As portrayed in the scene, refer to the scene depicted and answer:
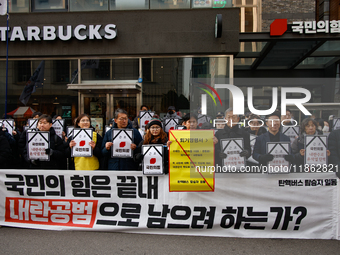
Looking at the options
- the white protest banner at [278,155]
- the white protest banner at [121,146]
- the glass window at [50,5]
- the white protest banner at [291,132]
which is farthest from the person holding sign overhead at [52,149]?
the glass window at [50,5]

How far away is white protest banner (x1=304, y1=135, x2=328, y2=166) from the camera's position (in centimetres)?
466

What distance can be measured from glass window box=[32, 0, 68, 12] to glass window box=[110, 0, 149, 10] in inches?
83.3

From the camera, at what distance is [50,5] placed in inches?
473

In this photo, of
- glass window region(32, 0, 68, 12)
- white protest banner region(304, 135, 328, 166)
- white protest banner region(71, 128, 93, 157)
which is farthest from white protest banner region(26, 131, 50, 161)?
glass window region(32, 0, 68, 12)

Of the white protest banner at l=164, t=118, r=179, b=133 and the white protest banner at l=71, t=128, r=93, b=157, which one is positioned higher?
the white protest banner at l=164, t=118, r=179, b=133

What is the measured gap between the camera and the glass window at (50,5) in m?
12.0

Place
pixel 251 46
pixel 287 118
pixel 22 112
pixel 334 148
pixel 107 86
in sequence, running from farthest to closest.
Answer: pixel 251 46 < pixel 22 112 < pixel 107 86 < pixel 287 118 < pixel 334 148

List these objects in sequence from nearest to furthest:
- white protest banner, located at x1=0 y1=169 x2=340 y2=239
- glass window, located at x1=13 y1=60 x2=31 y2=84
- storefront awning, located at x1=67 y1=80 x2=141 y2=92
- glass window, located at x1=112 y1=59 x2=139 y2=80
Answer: white protest banner, located at x1=0 y1=169 x2=340 y2=239, storefront awning, located at x1=67 y1=80 x2=141 y2=92, glass window, located at x1=112 y1=59 x2=139 y2=80, glass window, located at x1=13 y1=60 x2=31 y2=84

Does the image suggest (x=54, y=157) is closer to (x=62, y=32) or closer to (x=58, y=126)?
(x=58, y=126)

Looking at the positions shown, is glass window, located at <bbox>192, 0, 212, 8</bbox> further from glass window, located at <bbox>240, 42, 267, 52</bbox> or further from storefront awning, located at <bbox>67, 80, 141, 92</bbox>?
storefront awning, located at <bbox>67, 80, 141, 92</bbox>

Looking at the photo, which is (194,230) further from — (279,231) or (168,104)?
(168,104)

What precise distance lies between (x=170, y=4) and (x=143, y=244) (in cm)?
1033

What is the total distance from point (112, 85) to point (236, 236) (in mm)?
8773

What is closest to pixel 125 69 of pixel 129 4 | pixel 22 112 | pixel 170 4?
pixel 129 4
